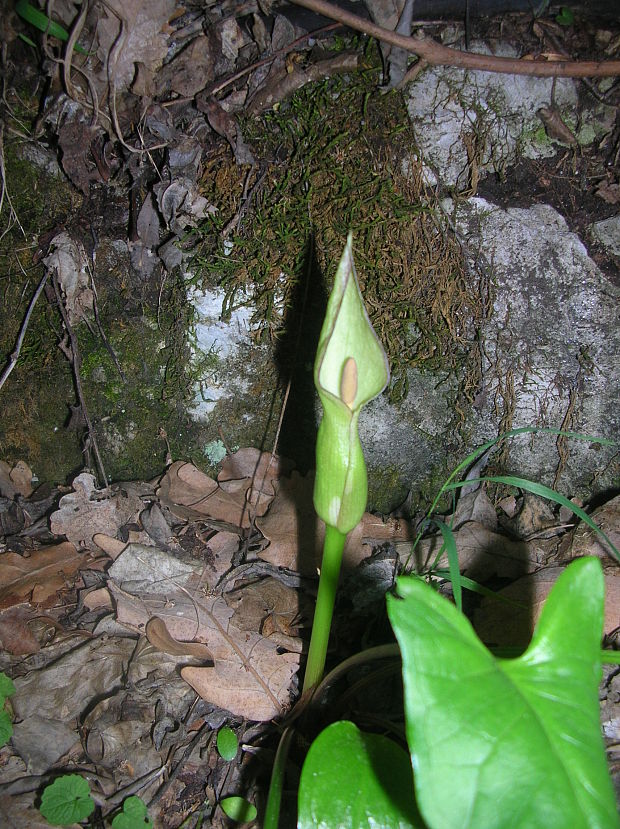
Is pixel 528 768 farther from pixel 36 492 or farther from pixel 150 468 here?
pixel 36 492

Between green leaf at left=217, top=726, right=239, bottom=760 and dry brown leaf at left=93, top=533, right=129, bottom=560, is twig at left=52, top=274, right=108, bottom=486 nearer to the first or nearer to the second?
dry brown leaf at left=93, top=533, right=129, bottom=560

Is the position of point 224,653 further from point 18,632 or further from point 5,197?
point 5,197

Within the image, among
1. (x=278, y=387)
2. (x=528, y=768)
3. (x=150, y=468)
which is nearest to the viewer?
(x=528, y=768)

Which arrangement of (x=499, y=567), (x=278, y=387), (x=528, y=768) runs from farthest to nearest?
1. (x=278, y=387)
2. (x=499, y=567)
3. (x=528, y=768)

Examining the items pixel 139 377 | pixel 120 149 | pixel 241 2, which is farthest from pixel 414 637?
pixel 241 2

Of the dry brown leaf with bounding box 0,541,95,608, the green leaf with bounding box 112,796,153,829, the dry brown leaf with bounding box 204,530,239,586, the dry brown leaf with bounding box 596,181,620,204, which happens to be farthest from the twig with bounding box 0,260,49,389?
the dry brown leaf with bounding box 596,181,620,204

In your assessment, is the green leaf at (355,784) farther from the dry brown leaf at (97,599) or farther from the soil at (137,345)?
the dry brown leaf at (97,599)
